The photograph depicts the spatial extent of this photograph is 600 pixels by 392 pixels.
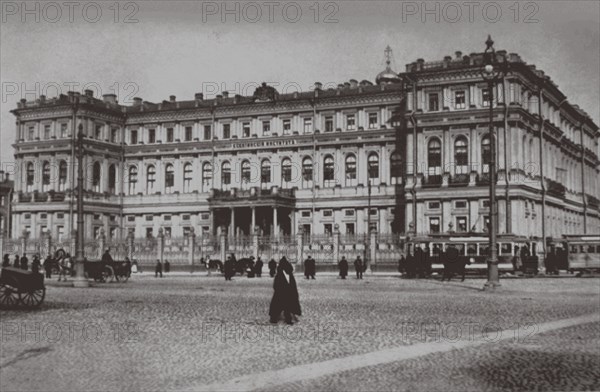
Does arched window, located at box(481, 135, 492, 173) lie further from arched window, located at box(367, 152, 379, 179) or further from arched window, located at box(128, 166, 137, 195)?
arched window, located at box(128, 166, 137, 195)

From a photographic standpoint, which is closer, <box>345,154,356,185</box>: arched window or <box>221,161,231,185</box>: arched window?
<box>345,154,356,185</box>: arched window

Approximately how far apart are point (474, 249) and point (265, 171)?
29177mm

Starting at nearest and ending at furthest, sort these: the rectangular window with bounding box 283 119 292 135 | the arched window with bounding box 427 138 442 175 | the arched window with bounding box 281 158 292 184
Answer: the arched window with bounding box 427 138 442 175 < the arched window with bounding box 281 158 292 184 < the rectangular window with bounding box 283 119 292 135

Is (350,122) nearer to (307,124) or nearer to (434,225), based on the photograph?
(307,124)

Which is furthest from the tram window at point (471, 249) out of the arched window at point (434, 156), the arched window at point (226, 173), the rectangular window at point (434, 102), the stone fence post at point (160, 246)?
the arched window at point (226, 173)

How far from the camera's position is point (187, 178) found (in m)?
64.6

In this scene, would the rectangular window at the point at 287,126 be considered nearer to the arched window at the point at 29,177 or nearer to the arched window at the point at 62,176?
the arched window at the point at 62,176

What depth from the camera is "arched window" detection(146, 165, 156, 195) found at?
65.8 m

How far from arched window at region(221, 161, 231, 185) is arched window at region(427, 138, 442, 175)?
61.7 feet

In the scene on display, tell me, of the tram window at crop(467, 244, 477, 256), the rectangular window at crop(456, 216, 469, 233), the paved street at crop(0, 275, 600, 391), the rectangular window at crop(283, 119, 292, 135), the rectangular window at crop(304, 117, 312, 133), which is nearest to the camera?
the paved street at crop(0, 275, 600, 391)

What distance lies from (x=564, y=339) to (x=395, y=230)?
4507 centimetres

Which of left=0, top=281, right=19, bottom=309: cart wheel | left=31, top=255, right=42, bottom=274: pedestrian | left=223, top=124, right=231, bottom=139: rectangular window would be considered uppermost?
left=223, top=124, right=231, bottom=139: rectangular window

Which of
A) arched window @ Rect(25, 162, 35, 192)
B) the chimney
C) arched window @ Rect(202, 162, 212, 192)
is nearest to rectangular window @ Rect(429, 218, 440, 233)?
arched window @ Rect(202, 162, 212, 192)

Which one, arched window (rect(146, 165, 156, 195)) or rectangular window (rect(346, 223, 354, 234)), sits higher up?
arched window (rect(146, 165, 156, 195))
